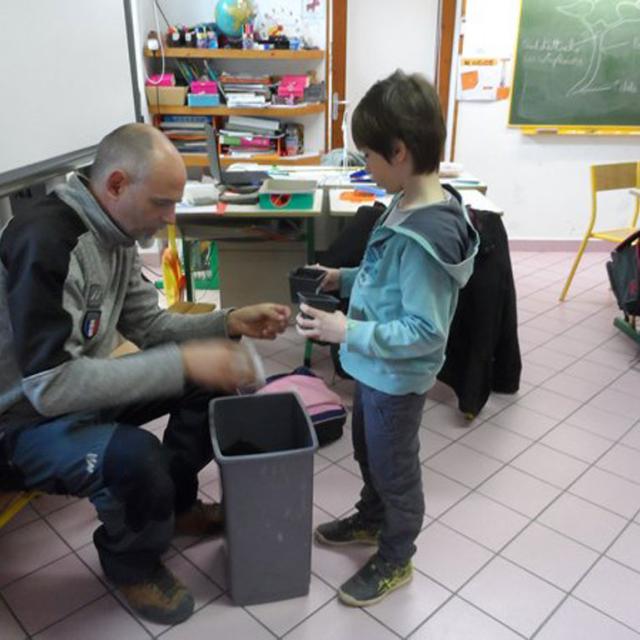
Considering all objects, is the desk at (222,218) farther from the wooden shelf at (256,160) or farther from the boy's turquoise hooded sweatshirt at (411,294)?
the boy's turquoise hooded sweatshirt at (411,294)

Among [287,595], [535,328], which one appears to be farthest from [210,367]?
[535,328]

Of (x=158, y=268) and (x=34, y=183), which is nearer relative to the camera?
(x=34, y=183)

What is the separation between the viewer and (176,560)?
1653 millimetres

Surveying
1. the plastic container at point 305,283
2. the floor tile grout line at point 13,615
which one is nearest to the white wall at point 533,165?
the plastic container at point 305,283

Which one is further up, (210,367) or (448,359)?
(210,367)

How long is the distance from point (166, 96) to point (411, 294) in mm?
3196

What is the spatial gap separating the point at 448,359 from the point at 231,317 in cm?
108

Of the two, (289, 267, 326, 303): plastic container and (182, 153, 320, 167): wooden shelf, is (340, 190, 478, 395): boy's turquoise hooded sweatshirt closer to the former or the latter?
(289, 267, 326, 303): plastic container

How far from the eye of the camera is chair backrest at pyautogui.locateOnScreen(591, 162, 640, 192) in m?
3.45

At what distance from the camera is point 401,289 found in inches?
48.6

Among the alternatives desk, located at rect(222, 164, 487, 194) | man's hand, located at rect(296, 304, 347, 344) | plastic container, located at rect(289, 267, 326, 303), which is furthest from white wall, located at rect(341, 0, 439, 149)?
man's hand, located at rect(296, 304, 347, 344)

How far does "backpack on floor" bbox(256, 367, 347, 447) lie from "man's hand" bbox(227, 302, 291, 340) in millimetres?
473

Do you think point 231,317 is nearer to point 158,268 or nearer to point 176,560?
point 176,560

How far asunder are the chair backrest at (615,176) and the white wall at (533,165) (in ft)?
2.96
